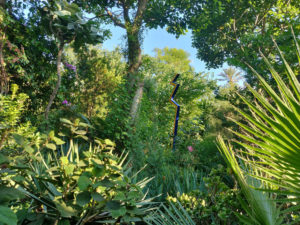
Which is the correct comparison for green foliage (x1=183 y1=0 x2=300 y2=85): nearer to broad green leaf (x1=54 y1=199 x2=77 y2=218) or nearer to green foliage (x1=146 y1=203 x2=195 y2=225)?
green foliage (x1=146 y1=203 x2=195 y2=225)

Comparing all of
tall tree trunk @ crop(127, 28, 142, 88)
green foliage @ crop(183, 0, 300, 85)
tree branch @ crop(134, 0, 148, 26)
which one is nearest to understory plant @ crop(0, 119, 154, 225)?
tall tree trunk @ crop(127, 28, 142, 88)

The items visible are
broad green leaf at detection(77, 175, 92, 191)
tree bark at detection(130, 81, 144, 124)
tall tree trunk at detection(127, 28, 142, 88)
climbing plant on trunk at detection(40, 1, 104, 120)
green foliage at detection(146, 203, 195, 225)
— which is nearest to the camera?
broad green leaf at detection(77, 175, 92, 191)

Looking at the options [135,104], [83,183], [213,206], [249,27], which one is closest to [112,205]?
[83,183]

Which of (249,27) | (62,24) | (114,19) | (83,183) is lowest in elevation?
(83,183)

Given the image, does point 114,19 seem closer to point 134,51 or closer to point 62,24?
point 134,51

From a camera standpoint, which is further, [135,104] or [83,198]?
[135,104]

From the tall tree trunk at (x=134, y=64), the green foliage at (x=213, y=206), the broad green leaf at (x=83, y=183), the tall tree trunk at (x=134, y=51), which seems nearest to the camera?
the broad green leaf at (x=83, y=183)

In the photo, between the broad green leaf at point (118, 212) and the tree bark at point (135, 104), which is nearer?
the broad green leaf at point (118, 212)

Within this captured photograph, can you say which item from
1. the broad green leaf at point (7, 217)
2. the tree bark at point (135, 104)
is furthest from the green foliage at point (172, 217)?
the tree bark at point (135, 104)

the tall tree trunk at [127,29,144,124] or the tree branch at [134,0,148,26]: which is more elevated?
the tree branch at [134,0,148,26]

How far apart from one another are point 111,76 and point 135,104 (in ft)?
6.63

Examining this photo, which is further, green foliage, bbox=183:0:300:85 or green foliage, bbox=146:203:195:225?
green foliage, bbox=183:0:300:85

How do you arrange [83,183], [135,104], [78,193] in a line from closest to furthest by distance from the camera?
[83,183] < [78,193] < [135,104]

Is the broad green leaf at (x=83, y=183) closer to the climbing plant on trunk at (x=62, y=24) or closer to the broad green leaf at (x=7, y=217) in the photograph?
the broad green leaf at (x=7, y=217)
